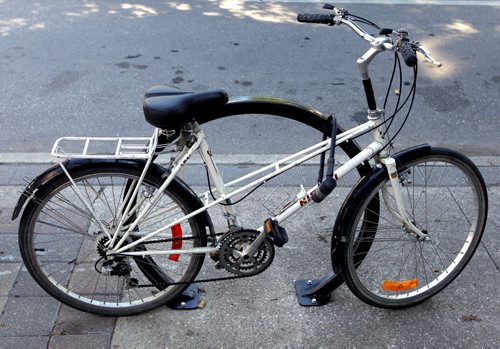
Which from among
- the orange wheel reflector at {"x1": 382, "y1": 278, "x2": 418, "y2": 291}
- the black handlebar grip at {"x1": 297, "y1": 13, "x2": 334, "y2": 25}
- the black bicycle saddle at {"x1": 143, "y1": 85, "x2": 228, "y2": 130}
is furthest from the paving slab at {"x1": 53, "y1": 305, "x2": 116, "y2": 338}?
the black handlebar grip at {"x1": 297, "y1": 13, "x2": 334, "y2": 25}

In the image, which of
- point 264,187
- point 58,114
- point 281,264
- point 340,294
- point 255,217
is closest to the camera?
point 340,294

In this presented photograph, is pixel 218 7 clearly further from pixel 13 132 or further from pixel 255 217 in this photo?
pixel 255 217

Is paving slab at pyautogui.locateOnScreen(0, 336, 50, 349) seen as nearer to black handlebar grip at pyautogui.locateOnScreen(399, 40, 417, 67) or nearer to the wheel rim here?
the wheel rim

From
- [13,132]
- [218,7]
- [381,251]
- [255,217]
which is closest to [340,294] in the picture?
[381,251]

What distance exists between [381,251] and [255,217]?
83 centimetres

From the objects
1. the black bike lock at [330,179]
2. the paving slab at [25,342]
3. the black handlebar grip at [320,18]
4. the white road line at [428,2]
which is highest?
the black handlebar grip at [320,18]

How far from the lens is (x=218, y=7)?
7.10 meters

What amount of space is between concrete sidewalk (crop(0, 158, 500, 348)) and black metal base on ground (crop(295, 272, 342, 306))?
0.04m

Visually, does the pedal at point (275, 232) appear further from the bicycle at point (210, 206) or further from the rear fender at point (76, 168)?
the rear fender at point (76, 168)

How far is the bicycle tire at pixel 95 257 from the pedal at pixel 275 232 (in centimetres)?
32

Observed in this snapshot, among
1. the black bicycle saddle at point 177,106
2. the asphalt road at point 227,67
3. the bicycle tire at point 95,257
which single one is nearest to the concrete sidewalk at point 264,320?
the bicycle tire at point 95,257

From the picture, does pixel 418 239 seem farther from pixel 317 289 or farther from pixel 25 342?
pixel 25 342

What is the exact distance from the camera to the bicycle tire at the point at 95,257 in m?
2.28

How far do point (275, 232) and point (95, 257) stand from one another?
1.21 m
